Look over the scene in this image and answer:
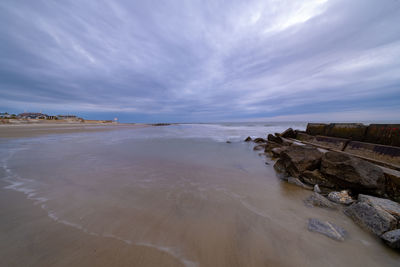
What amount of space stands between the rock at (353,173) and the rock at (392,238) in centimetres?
135

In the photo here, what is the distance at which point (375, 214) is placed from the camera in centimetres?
198

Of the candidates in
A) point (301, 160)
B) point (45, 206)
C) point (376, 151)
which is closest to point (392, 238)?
point (301, 160)

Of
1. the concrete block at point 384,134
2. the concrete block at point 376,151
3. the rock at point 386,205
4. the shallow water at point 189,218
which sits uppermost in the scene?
the concrete block at point 384,134

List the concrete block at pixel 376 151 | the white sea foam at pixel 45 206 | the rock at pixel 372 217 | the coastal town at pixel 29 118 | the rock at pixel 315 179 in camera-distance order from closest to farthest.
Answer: the white sea foam at pixel 45 206 → the rock at pixel 372 217 → the rock at pixel 315 179 → the concrete block at pixel 376 151 → the coastal town at pixel 29 118

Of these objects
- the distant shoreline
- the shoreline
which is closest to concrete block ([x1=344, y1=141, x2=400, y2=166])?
the shoreline

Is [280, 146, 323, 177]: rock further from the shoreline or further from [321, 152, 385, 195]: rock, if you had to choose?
the shoreline

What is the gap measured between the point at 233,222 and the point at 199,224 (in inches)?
22.1

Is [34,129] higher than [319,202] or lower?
higher

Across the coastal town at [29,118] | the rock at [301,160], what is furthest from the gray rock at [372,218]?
the coastal town at [29,118]

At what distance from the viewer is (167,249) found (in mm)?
1596

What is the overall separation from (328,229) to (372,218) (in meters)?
0.75

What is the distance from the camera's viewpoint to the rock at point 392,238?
5.34 feet

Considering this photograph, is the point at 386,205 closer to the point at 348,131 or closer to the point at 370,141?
the point at 370,141

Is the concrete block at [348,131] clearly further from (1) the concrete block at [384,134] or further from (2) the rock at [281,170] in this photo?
(2) the rock at [281,170]
